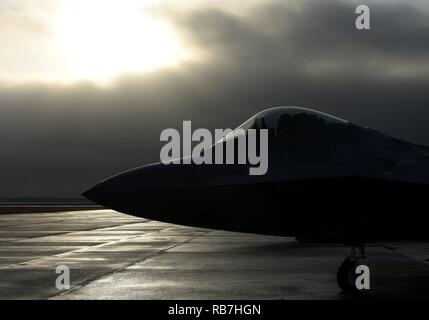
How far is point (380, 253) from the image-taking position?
64.1 feet

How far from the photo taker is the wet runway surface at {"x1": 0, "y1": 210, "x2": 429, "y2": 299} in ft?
34.8

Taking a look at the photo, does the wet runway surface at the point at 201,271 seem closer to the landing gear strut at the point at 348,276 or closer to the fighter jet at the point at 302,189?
the landing gear strut at the point at 348,276

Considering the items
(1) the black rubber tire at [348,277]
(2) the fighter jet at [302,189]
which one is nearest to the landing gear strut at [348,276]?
(1) the black rubber tire at [348,277]

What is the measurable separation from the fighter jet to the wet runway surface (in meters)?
1.71

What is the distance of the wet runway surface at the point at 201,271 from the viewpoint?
34.8 ft

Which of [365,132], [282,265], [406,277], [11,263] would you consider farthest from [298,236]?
[11,263]

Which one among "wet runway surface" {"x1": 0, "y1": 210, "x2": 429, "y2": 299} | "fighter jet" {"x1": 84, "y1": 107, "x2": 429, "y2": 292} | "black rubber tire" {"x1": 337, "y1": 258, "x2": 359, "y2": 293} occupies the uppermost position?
"fighter jet" {"x1": 84, "y1": 107, "x2": 429, "y2": 292}

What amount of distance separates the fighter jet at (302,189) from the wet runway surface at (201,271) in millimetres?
1714

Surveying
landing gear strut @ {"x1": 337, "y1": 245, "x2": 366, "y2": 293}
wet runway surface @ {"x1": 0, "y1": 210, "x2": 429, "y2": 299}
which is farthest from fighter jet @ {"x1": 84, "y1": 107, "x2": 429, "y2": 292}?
wet runway surface @ {"x1": 0, "y1": 210, "x2": 429, "y2": 299}

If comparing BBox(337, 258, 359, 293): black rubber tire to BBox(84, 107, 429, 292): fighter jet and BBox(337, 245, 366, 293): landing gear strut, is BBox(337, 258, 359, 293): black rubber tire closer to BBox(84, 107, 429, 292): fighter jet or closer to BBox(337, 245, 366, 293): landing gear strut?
BBox(337, 245, 366, 293): landing gear strut

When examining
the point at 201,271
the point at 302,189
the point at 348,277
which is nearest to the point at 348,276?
the point at 348,277

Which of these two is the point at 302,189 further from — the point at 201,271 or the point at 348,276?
the point at 201,271
